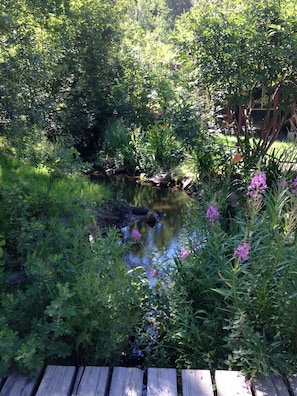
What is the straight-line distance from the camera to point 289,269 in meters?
2.19

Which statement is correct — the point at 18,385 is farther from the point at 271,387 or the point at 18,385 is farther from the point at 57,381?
the point at 271,387

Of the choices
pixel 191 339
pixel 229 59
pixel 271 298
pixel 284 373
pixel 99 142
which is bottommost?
pixel 99 142

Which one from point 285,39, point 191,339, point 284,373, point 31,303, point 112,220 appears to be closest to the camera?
point 284,373

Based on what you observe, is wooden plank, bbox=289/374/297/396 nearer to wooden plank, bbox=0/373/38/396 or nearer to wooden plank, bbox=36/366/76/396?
wooden plank, bbox=36/366/76/396

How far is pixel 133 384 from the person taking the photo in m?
1.88

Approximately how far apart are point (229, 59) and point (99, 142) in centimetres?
495

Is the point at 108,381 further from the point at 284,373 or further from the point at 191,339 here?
the point at 284,373

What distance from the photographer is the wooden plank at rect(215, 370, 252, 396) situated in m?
1.83

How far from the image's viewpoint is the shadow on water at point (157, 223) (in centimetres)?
457

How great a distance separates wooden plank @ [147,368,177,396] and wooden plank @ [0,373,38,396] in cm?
53

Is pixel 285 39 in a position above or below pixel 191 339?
above

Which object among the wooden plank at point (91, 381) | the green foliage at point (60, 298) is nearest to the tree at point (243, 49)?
the green foliage at point (60, 298)

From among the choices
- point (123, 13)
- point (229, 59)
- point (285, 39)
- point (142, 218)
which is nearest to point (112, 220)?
point (142, 218)

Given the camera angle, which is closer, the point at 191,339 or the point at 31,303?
the point at 31,303
